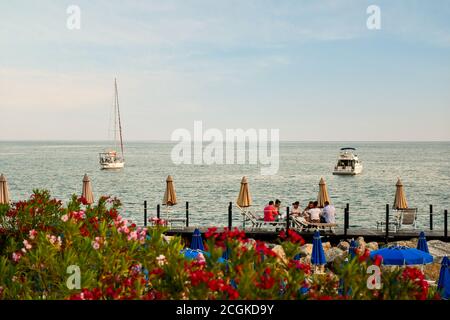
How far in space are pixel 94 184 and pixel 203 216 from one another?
1682 inches

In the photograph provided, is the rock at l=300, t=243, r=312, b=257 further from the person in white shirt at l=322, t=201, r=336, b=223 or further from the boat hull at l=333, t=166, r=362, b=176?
the boat hull at l=333, t=166, r=362, b=176

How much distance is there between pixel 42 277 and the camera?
6473 mm

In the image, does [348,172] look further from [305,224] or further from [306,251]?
[306,251]

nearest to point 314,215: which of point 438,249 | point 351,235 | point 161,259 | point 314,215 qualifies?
point 314,215

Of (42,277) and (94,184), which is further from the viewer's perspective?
(94,184)

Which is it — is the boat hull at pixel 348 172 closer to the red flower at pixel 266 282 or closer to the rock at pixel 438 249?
the rock at pixel 438 249

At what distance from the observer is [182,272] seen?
5301mm

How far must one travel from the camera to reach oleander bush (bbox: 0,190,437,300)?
5.00m

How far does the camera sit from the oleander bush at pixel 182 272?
5004 mm

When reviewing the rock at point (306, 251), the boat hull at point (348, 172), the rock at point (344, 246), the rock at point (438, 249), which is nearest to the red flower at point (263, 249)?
the rock at point (306, 251)
